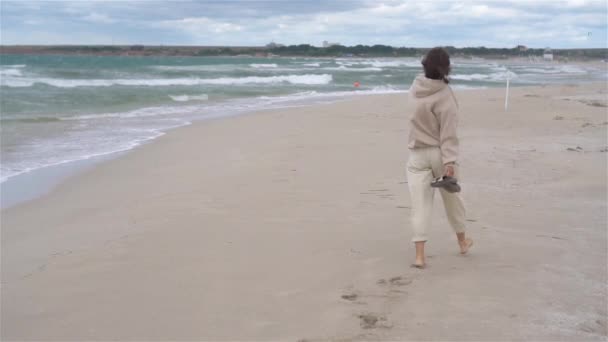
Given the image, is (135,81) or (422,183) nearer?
(422,183)

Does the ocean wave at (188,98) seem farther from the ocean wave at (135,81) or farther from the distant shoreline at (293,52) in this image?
the distant shoreline at (293,52)

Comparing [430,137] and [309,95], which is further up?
[430,137]

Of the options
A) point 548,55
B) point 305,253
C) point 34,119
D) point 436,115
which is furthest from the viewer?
Answer: point 548,55

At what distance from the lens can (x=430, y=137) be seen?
14.7ft

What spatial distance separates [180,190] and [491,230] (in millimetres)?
3610

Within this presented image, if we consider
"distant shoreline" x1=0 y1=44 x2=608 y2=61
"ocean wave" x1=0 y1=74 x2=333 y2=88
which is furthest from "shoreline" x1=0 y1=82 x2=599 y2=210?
"distant shoreline" x1=0 y1=44 x2=608 y2=61

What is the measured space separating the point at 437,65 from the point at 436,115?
12.8 inches

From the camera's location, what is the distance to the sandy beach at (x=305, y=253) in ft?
12.2

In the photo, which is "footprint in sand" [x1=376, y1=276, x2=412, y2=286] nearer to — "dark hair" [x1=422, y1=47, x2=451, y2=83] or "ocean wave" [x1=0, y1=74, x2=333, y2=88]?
"dark hair" [x1=422, y1=47, x2=451, y2=83]

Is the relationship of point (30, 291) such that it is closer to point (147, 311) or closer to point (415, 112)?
point (147, 311)

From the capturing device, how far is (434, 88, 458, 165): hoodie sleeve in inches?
172

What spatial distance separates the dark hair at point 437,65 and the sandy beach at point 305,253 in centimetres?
130

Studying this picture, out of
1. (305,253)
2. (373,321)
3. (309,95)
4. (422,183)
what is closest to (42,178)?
(305,253)

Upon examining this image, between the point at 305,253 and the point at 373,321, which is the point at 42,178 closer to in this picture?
the point at 305,253
